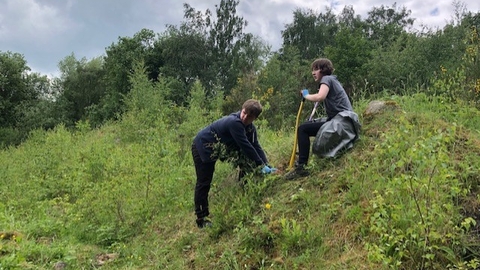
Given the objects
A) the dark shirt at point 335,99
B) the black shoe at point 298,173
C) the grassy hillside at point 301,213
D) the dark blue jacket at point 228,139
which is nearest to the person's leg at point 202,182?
the dark blue jacket at point 228,139

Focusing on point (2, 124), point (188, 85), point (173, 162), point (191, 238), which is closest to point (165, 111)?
point (173, 162)

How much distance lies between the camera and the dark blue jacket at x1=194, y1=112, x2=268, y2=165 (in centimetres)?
450

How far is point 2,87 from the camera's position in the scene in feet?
93.1

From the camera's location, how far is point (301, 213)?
4.07 m

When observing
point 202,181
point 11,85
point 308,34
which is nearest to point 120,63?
point 11,85

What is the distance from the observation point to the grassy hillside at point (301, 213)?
3.00 meters

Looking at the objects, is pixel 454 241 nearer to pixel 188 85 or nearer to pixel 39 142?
pixel 39 142

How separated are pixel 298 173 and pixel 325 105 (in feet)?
2.92

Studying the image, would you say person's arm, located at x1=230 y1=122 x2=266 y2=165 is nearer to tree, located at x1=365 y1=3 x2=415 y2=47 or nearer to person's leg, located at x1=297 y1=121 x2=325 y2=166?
person's leg, located at x1=297 y1=121 x2=325 y2=166

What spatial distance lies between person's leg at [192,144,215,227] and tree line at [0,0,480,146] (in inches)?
558

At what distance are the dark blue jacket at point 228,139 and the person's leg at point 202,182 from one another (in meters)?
0.11

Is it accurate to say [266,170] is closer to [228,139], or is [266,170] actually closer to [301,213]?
[228,139]

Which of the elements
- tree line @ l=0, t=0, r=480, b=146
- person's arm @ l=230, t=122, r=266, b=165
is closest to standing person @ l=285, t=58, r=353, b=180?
person's arm @ l=230, t=122, r=266, b=165

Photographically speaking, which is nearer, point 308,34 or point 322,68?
point 322,68
